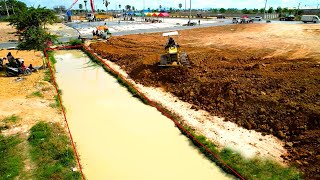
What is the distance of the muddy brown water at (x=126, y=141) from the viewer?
10188mm

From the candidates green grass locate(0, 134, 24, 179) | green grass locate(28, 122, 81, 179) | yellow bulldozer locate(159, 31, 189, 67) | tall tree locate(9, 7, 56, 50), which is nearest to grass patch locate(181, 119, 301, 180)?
green grass locate(28, 122, 81, 179)

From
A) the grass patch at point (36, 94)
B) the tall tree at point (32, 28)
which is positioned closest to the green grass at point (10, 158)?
the grass patch at point (36, 94)

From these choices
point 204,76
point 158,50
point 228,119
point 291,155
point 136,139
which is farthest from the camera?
point 158,50

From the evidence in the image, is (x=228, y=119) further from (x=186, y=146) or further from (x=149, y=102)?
(x=149, y=102)

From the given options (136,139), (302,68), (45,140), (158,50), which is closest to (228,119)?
(136,139)

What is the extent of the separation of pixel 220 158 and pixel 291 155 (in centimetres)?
265

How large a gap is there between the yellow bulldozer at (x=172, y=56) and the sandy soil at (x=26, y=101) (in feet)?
26.9

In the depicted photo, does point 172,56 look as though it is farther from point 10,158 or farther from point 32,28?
point 10,158

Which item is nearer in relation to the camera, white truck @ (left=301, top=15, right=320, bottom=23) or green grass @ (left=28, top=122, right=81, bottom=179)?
green grass @ (left=28, top=122, right=81, bottom=179)

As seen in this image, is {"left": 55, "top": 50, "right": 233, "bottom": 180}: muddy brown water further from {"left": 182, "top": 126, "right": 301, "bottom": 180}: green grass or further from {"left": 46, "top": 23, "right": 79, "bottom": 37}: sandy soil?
{"left": 46, "top": 23, "right": 79, "bottom": 37}: sandy soil

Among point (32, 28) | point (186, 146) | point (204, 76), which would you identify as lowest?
point (186, 146)

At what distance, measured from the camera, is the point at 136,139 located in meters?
12.4

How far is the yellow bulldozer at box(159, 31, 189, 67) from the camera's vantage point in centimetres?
1944

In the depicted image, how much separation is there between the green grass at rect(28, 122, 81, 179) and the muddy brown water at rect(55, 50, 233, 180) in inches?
23.5
